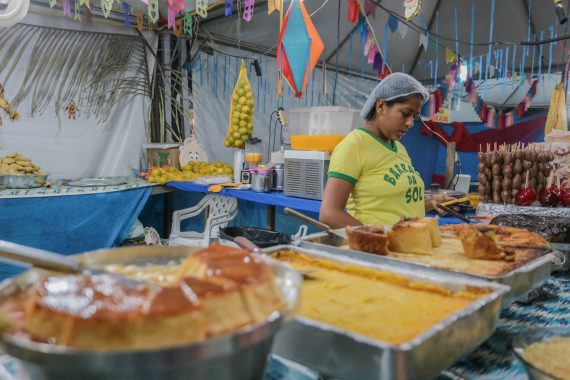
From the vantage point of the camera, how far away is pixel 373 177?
A: 213 centimetres

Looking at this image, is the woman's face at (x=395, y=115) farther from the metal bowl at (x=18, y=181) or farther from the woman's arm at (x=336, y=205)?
the metal bowl at (x=18, y=181)

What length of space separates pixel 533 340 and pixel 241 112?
4.21m

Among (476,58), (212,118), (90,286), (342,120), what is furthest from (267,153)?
(90,286)

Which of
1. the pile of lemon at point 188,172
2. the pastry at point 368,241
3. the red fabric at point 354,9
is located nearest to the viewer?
the pastry at point 368,241

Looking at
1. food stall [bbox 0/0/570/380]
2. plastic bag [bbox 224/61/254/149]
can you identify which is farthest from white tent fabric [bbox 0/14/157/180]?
plastic bag [bbox 224/61/254/149]

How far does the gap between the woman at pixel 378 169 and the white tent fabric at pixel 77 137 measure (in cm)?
381

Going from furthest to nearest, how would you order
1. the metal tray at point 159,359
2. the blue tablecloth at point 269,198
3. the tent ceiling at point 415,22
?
the tent ceiling at point 415,22 → the blue tablecloth at point 269,198 → the metal tray at point 159,359

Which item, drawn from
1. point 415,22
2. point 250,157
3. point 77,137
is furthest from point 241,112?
point 415,22

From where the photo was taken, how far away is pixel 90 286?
539mm

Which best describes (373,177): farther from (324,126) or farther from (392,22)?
(392,22)

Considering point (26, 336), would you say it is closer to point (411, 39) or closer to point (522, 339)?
point (522, 339)

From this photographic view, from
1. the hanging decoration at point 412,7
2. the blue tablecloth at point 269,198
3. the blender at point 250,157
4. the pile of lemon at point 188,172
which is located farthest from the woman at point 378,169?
the pile of lemon at point 188,172

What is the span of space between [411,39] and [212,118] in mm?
3195

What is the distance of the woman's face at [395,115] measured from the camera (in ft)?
6.98
